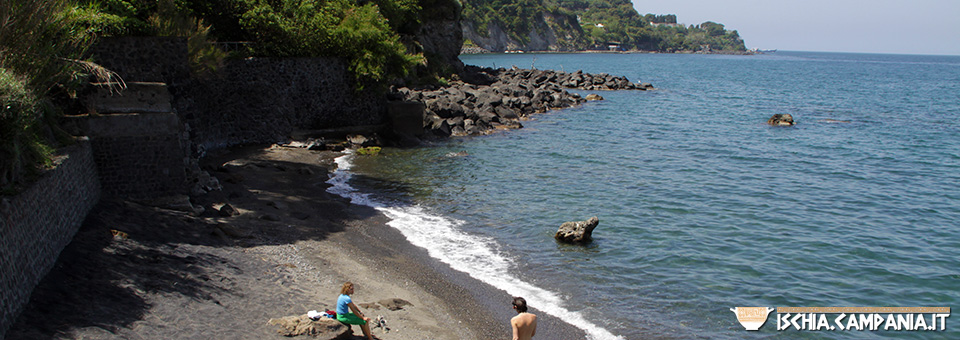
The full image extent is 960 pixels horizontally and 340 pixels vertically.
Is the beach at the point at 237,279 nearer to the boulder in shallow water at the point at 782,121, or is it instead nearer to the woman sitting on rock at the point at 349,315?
the woman sitting on rock at the point at 349,315

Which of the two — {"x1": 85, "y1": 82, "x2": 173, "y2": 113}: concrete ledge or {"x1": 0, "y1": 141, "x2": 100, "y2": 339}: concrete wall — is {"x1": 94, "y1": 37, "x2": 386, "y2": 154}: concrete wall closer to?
{"x1": 85, "y1": 82, "x2": 173, "y2": 113}: concrete ledge

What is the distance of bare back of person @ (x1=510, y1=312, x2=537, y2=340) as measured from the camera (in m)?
9.98

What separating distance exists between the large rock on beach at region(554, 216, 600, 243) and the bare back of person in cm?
734

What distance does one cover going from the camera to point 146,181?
16.2 m

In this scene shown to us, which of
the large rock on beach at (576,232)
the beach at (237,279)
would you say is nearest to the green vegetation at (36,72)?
the beach at (237,279)

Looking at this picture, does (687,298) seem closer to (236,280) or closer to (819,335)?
(819,335)

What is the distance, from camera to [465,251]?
16594 mm

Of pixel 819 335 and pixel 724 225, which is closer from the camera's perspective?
pixel 819 335

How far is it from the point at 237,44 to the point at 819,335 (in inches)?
972

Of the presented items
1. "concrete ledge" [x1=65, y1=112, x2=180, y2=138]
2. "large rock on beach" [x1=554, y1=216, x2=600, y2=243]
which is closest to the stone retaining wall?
"concrete ledge" [x1=65, y1=112, x2=180, y2=138]

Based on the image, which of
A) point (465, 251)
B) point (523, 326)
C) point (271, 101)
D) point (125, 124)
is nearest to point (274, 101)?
point (271, 101)

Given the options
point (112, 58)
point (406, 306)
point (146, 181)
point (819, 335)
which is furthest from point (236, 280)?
point (819, 335)

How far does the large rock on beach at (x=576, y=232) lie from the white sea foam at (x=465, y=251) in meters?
1.82

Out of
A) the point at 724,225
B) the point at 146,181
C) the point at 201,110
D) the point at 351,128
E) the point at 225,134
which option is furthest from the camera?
the point at 351,128
